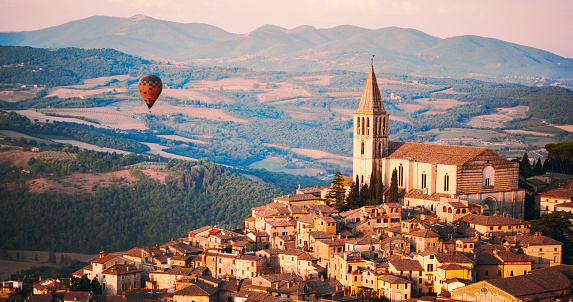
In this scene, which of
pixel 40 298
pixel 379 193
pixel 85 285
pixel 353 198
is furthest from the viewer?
pixel 353 198

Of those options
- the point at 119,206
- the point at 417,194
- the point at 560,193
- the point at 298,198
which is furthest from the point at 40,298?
the point at 119,206

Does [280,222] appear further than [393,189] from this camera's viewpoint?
No

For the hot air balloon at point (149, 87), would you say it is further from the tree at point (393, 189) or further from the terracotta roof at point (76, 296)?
the terracotta roof at point (76, 296)

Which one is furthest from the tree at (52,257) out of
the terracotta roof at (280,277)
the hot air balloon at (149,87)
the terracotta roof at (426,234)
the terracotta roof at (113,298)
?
the terracotta roof at (426,234)

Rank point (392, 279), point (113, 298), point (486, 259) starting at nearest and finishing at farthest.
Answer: point (392, 279) → point (113, 298) → point (486, 259)

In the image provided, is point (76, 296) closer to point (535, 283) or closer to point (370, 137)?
point (535, 283)

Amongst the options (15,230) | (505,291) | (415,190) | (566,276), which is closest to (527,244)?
(566,276)

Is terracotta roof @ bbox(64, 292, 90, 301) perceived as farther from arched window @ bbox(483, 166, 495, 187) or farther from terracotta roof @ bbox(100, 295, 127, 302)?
arched window @ bbox(483, 166, 495, 187)
